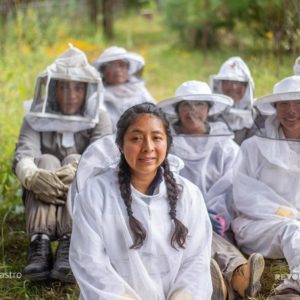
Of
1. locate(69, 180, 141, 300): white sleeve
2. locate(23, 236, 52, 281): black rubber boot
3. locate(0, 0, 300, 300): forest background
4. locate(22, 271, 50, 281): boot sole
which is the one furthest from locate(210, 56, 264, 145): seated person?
locate(69, 180, 141, 300): white sleeve

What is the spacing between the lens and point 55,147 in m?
4.51

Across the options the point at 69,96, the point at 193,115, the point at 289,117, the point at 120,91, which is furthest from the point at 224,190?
the point at 120,91

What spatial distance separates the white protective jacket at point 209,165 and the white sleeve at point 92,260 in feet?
5.22

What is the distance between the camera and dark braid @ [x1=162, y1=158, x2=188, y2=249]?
2846 mm

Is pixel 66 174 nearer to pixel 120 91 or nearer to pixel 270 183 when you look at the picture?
pixel 270 183

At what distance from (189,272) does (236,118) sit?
9.04ft

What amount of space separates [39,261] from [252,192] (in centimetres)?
147

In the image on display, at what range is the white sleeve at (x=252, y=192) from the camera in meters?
3.83

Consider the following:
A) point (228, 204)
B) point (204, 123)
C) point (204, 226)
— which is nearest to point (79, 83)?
point (204, 123)

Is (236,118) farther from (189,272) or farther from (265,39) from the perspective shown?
(265,39)

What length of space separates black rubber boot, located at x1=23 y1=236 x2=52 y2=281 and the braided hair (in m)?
1.11

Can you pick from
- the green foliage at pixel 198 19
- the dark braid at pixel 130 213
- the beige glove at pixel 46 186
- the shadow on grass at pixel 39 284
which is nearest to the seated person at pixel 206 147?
the shadow on grass at pixel 39 284

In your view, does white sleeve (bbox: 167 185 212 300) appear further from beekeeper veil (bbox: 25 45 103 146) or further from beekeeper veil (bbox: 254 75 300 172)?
beekeeper veil (bbox: 25 45 103 146)

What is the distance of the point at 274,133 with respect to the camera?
396 centimetres
